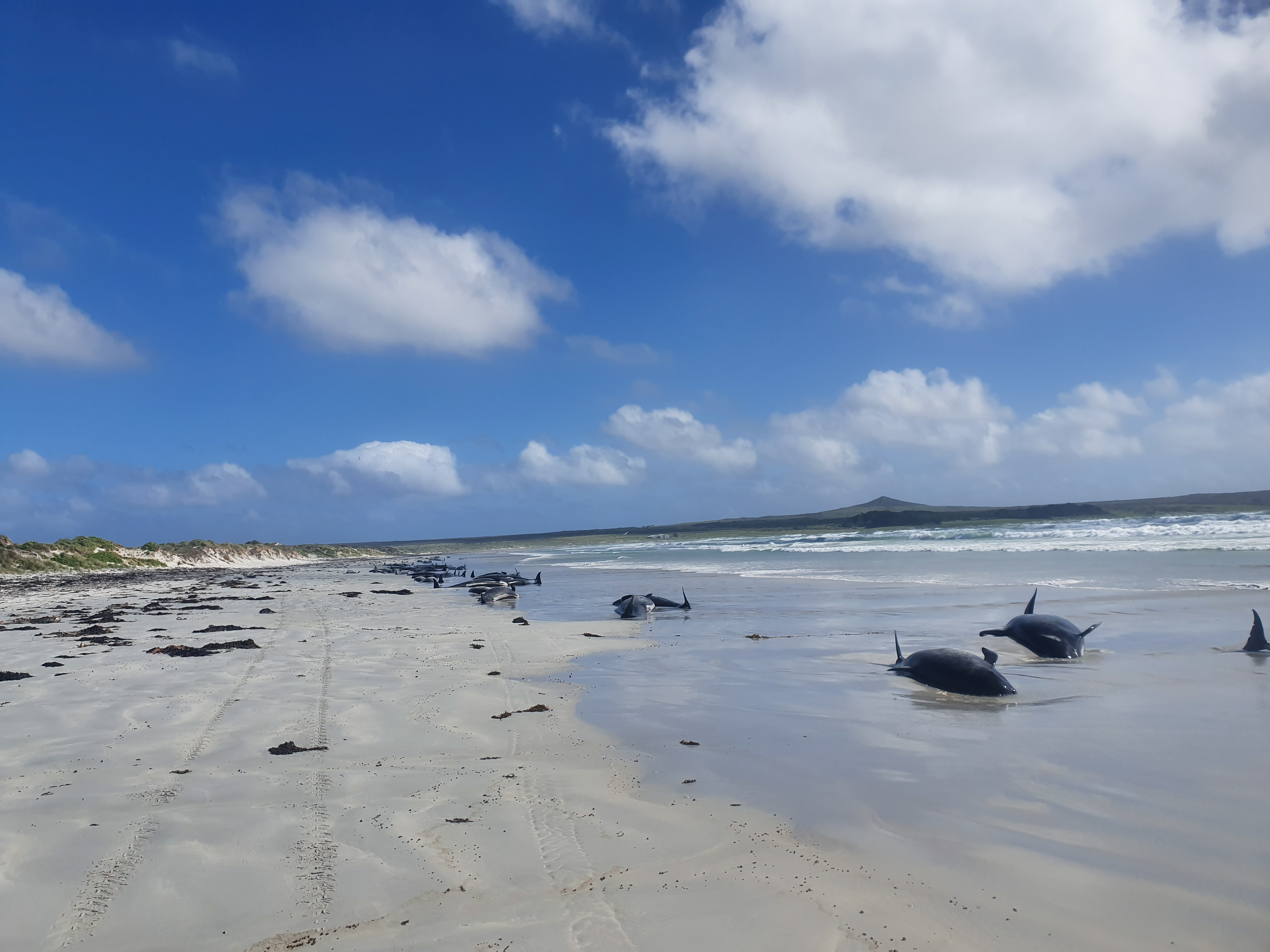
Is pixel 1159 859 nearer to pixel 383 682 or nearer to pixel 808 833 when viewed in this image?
pixel 808 833

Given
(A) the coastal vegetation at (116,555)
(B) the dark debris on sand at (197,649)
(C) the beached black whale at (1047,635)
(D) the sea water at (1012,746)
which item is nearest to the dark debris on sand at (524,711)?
(D) the sea water at (1012,746)

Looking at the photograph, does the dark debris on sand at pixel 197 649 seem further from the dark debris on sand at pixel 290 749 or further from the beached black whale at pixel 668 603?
the beached black whale at pixel 668 603

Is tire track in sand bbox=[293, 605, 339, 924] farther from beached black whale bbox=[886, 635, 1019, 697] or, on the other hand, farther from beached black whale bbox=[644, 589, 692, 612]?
beached black whale bbox=[644, 589, 692, 612]

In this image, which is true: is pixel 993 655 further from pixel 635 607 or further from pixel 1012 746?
pixel 635 607

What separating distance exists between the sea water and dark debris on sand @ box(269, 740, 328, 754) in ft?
8.06

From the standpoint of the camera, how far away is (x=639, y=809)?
428 centimetres

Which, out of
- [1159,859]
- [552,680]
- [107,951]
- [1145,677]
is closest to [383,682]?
[552,680]

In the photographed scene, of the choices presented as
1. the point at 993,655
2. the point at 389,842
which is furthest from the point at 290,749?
the point at 993,655

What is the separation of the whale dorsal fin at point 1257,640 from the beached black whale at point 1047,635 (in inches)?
60.6

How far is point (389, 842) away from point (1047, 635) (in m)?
8.40

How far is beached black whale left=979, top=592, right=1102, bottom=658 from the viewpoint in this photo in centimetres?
866

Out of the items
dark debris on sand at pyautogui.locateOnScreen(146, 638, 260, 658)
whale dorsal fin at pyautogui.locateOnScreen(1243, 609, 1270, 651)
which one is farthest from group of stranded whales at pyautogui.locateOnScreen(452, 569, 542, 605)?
whale dorsal fin at pyautogui.locateOnScreen(1243, 609, 1270, 651)

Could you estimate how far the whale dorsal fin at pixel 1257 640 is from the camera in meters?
8.15

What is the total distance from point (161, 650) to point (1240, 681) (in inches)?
536
